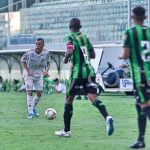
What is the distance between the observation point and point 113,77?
33.0 m

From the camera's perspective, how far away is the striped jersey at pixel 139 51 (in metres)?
9.91

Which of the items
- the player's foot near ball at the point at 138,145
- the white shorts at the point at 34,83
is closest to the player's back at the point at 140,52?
the player's foot near ball at the point at 138,145

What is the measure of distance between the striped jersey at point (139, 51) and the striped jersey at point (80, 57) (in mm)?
2015

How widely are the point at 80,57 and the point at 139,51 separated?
2.12m

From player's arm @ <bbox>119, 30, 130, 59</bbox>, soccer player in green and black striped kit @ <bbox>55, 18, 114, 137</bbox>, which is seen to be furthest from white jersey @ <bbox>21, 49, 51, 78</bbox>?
player's arm @ <bbox>119, 30, 130, 59</bbox>

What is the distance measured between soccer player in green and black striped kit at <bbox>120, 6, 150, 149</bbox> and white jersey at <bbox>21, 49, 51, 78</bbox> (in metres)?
7.84

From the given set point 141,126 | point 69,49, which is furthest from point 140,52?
point 69,49

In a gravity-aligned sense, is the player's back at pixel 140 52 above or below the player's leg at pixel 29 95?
above

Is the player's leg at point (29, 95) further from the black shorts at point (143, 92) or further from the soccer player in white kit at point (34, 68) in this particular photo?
the black shorts at point (143, 92)

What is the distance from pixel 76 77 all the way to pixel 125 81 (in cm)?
2069

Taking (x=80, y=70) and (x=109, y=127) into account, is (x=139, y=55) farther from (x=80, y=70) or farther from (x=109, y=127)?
(x=80, y=70)

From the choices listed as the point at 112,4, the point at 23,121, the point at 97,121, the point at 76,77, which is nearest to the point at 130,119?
the point at 97,121

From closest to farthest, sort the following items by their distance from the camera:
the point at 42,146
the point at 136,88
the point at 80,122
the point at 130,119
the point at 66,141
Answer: the point at 136,88 < the point at 42,146 < the point at 66,141 < the point at 80,122 < the point at 130,119

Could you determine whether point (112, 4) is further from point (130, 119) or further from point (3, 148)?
point (3, 148)
